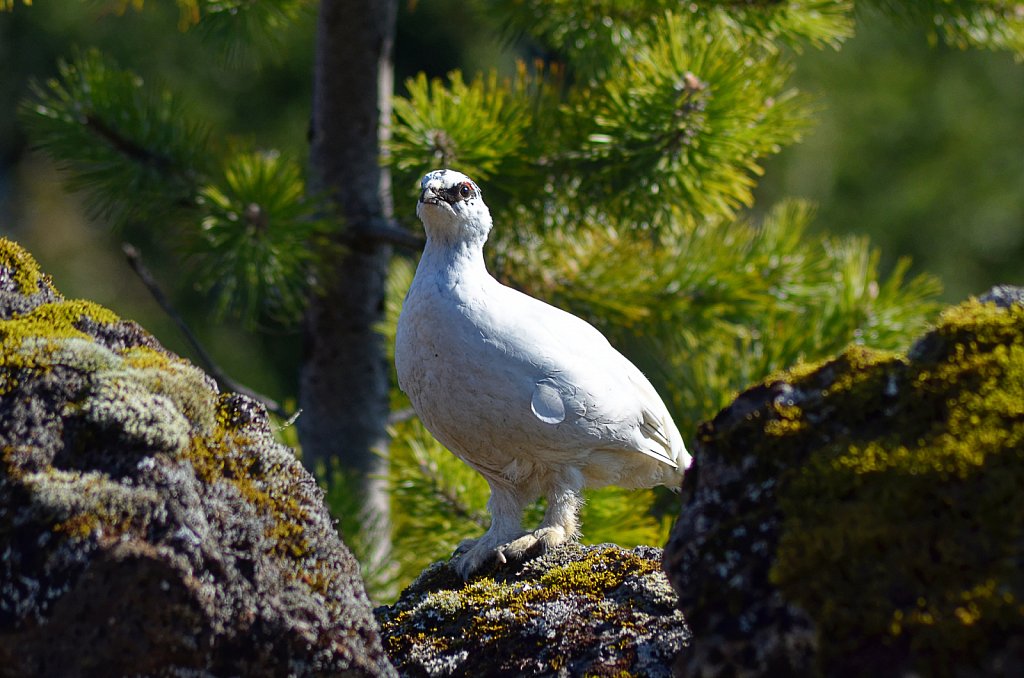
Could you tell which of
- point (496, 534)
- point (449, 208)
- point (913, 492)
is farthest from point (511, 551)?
point (913, 492)

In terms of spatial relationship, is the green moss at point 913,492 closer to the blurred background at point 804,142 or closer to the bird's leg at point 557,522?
the bird's leg at point 557,522

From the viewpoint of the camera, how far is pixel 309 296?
4.43 metres

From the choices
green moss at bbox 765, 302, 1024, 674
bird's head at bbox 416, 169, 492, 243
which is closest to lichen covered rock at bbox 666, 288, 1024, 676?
green moss at bbox 765, 302, 1024, 674

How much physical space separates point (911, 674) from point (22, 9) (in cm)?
1319

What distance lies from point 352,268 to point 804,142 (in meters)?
8.01

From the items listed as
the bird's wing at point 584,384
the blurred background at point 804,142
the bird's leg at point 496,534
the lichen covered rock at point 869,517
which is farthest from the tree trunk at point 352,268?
the blurred background at point 804,142

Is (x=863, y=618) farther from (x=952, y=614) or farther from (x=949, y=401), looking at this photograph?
Answer: (x=949, y=401)

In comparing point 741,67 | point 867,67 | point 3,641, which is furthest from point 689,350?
point 867,67

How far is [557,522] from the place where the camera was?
10.2 ft

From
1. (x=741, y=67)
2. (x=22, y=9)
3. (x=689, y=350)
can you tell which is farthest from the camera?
(x=22, y=9)

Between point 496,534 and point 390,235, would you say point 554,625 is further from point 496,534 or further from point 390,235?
point 390,235

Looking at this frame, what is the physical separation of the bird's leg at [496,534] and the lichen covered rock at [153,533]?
0.93 m

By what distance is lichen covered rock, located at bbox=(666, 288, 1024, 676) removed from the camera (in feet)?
5.48

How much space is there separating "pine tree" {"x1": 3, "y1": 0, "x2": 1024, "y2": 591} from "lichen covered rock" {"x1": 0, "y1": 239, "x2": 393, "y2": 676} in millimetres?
1574
